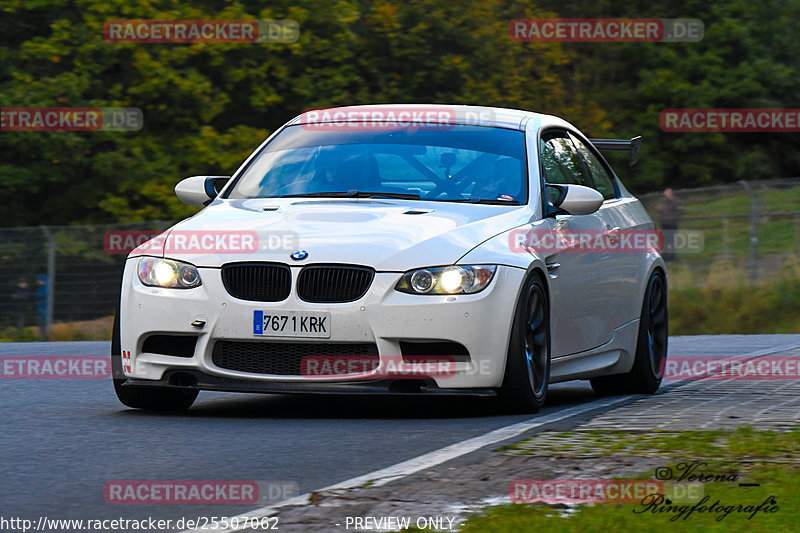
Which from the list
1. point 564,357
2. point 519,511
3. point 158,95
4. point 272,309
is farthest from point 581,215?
point 158,95

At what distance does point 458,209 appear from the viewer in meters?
8.60

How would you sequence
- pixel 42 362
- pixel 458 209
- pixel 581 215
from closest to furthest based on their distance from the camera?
pixel 458 209 → pixel 581 215 → pixel 42 362

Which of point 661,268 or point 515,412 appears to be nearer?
point 515,412

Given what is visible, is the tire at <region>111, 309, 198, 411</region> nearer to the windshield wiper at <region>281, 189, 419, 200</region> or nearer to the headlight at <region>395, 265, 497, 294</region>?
the windshield wiper at <region>281, 189, 419, 200</region>

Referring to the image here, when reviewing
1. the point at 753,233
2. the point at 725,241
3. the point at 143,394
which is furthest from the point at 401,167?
the point at 725,241

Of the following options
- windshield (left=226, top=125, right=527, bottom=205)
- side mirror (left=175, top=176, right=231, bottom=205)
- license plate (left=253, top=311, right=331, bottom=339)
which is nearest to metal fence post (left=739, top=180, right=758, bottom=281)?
windshield (left=226, top=125, right=527, bottom=205)

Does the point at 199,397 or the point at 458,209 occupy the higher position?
the point at 458,209

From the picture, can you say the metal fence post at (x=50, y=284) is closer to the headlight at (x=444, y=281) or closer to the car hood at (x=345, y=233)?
the car hood at (x=345, y=233)

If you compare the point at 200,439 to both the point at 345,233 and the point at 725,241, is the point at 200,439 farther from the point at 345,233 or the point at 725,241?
the point at 725,241

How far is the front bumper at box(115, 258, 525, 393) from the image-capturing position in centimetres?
789

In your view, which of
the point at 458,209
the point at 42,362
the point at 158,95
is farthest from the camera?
the point at 158,95

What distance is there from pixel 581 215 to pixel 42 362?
16.4 feet

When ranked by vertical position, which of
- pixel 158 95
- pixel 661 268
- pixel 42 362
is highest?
pixel 158 95

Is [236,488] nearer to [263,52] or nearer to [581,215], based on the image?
[581,215]
